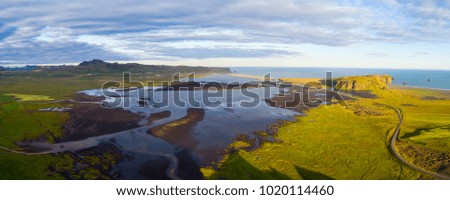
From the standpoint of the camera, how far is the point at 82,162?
120ft

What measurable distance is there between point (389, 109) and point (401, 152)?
120 feet

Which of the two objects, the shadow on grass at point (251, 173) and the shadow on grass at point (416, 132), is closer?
the shadow on grass at point (251, 173)

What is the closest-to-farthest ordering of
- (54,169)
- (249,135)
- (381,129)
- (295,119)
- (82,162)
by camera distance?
(54,169) → (82,162) → (249,135) → (381,129) → (295,119)

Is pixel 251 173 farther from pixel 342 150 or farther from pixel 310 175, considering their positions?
pixel 342 150

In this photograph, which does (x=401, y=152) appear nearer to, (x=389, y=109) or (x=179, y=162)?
(x=179, y=162)

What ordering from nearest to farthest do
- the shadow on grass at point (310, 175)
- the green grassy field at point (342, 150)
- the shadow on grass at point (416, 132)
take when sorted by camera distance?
the shadow on grass at point (310, 175) < the green grassy field at point (342, 150) < the shadow on grass at point (416, 132)

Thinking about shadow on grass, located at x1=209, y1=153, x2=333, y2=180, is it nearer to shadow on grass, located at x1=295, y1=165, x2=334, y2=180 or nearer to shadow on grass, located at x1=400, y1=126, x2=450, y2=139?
shadow on grass, located at x1=295, y1=165, x2=334, y2=180

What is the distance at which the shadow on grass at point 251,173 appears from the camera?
32.6 meters

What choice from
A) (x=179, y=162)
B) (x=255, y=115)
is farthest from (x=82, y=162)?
(x=255, y=115)

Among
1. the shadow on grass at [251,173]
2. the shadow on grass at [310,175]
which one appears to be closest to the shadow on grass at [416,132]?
the shadow on grass at [310,175]

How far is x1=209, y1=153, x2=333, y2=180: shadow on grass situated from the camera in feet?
107

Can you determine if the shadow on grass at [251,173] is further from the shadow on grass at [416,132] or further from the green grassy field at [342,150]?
the shadow on grass at [416,132]

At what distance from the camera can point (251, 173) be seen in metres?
33.8

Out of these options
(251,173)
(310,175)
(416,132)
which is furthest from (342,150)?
(416,132)
